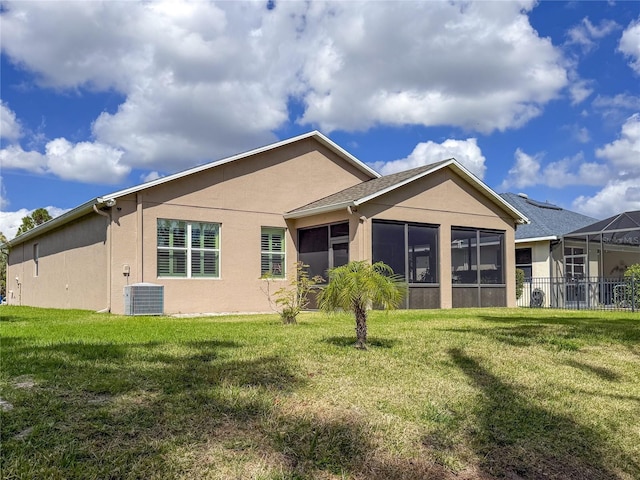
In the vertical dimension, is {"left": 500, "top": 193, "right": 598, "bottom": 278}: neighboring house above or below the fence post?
above

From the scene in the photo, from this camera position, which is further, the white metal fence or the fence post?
the white metal fence

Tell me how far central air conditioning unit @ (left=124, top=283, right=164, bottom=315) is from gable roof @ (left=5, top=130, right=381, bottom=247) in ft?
7.21

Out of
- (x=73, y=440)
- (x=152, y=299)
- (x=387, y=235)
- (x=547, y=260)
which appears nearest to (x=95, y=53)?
(x=152, y=299)

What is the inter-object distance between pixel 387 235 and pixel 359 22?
600 cm

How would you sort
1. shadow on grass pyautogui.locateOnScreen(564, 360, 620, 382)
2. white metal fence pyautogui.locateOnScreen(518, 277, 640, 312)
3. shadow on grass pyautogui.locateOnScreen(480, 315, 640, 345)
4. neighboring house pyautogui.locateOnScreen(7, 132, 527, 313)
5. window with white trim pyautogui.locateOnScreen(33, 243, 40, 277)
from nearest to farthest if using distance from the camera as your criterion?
shadow on grass pyautogui.locateOnScreen(564, 360, 620, 382) → shadow on grass pyautogui.locateOnScreen(480, 315, 640, 345) → neighboring house pyautogui.locateOnScreen(7, 132, 527, 313) → white metal fence pyautogui.locateOnScreen(518, 277, 640, 312) → window with white trim pyautogui.locateOnScreen(33, 243, 40, 277)

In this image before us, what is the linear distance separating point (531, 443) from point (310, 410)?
5.64ft

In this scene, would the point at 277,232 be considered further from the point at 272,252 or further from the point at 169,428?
the point at 169,428

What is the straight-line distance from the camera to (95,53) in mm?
11812

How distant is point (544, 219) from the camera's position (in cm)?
2341

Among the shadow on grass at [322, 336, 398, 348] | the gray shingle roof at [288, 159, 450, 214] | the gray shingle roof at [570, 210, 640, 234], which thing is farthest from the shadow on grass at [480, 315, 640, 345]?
the gray shingle roof at [570, 210, 640, 234]

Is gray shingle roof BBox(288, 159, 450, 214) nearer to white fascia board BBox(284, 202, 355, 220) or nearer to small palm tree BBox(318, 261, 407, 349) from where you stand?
white fascia board BBox(284, 202, 355, 220)

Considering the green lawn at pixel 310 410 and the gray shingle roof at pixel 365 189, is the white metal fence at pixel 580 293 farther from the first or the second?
the green lawn at pixel 310 410

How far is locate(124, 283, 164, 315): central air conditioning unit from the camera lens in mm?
13141

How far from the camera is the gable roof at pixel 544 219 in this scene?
70.0 ft
